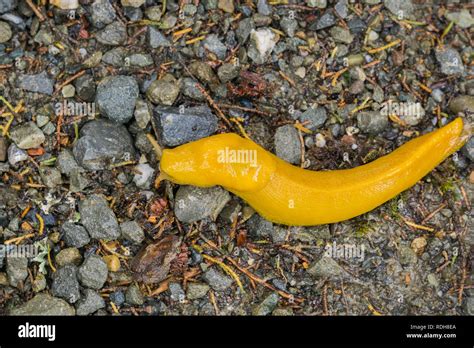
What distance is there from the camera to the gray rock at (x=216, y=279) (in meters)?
6.13

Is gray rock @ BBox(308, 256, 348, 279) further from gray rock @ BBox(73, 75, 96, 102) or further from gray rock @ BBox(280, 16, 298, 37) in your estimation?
gray rock @ BBox(73, 75, 96, 102)

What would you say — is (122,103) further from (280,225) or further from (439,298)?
(439,298)

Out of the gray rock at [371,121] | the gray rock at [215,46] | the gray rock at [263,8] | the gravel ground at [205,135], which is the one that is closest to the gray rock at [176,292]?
the gravel ground at [205,135]

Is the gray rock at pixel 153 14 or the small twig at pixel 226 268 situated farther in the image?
the gray rock at pixel 153 14

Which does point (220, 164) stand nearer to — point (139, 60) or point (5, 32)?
point (139, 60)

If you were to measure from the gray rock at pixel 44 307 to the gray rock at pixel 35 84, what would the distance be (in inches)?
85.3

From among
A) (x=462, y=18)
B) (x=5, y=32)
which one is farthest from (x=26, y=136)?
(x=462, y=18)

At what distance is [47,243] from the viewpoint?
19.8 feet

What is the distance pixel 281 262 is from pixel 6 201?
9.79ft

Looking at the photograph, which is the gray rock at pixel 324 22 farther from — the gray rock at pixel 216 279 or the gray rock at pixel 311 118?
the gray rock at pixel 216 279

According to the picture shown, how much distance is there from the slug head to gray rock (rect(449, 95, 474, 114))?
2299 mm

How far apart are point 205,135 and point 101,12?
174 centimetres

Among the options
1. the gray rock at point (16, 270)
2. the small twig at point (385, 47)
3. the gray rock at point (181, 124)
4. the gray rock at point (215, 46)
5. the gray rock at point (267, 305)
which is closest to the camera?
the gray rock at point (16, 270)
